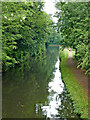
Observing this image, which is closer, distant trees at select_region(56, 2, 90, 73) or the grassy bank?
the grassy bank

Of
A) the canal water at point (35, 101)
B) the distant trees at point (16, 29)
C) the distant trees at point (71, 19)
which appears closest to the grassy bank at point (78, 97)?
the canal water at point (35, 101)

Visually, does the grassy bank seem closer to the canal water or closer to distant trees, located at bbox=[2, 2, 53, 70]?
the canal water

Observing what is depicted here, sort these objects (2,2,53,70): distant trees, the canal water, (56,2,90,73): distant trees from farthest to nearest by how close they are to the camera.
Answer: (2,2,53,70): distant trees, (56,2,90,73): distant trees, the canal water

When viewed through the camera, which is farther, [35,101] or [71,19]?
[71,19]

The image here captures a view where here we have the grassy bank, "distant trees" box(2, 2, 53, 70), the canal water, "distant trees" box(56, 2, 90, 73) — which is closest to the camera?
the grassy bank

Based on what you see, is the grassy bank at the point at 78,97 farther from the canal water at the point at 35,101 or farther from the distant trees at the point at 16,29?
the distant trees at the point at 16,29

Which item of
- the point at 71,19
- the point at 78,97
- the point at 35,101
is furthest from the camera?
the point at 71,19

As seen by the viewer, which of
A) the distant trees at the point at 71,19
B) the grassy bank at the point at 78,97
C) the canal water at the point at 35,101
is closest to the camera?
the grassy bank at the point at 78,97

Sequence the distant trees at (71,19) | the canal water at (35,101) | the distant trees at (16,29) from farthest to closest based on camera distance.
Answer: the distant trees at (16,29)
the distant trees at (71,19)
the canal water at (35,101)

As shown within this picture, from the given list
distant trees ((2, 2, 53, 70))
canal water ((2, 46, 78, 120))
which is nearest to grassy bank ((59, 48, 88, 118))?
canal water ((2, 46, 78, 120))

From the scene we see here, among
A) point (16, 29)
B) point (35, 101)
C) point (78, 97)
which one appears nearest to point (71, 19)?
point (16, 29)

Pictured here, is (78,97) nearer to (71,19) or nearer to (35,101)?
(35,101)

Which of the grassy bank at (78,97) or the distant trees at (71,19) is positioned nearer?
the grassy bank at (78,97)

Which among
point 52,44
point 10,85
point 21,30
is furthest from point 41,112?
point 52,44
